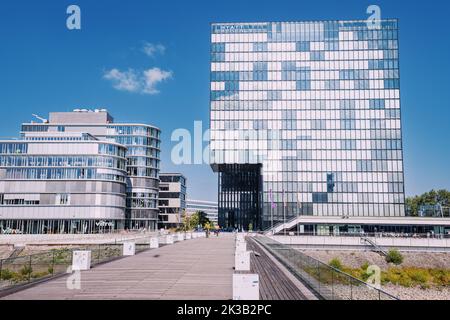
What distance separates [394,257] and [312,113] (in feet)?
187

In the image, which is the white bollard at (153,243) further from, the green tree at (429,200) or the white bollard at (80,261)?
the green tree at (429,200)

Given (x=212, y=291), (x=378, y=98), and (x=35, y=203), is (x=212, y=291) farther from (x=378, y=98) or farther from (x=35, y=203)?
(x=378, y=98)

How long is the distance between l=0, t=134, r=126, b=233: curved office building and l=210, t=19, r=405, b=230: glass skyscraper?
33.7 metres

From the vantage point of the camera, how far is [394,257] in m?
57.8

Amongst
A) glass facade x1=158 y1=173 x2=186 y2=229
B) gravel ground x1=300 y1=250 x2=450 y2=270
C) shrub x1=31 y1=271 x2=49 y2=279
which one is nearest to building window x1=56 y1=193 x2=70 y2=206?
glass facade x1=158 y1=173 x2=186 y2=229

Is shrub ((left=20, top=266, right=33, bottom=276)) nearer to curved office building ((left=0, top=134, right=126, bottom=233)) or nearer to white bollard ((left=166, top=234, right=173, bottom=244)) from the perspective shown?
white bollard ((left=166, top=234, right=173, bottom=244))

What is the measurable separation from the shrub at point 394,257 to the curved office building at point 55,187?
2276 inches

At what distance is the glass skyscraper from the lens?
105 metres

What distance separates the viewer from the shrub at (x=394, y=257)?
57.6 meters

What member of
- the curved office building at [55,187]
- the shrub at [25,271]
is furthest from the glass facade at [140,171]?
the shrub at [25,271]
